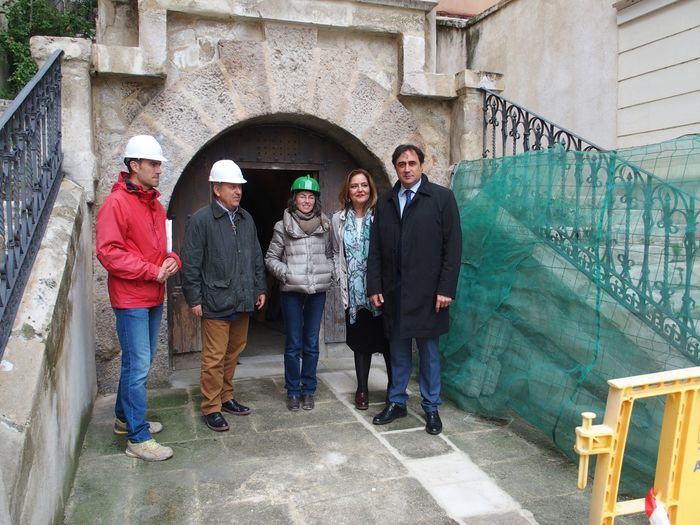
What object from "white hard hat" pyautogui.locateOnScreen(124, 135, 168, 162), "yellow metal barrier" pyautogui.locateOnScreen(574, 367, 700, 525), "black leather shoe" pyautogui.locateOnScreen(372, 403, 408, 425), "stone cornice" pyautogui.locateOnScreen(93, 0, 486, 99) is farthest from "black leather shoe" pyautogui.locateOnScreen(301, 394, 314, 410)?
"stone cornice" pyautogui.locateOnScreen(93, 0, 486, 99)

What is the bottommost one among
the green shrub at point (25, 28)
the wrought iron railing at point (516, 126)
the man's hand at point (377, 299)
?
the man's hand at point (377, 299)

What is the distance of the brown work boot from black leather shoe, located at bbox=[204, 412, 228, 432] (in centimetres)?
41

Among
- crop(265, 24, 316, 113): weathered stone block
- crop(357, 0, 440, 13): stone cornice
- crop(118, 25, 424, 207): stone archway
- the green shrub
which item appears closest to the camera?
crop(118, 25, 424, 207): stone archway

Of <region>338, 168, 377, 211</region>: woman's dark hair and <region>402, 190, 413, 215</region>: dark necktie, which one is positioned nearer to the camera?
<region>402, 190, 413, 215</region>: dark necktie

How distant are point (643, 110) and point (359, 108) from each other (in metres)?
3.62

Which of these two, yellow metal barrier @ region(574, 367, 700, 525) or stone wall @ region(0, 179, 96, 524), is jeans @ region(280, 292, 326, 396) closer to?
stone wall @ region(0, 179, 96, 524)

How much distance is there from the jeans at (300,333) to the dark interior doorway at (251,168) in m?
1.33

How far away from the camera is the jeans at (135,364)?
129 inches

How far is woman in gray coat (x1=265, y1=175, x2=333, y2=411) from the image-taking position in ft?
13.1

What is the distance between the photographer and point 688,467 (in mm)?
1832

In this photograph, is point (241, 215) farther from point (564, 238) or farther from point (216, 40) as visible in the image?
point (564, 238)

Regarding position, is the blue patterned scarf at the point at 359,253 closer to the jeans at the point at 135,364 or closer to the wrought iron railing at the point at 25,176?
the jeans at the point at 135,364

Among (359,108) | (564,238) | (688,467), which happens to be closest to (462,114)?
(359,108)

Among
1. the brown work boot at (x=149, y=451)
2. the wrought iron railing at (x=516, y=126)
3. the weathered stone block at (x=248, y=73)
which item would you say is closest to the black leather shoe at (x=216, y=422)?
the brown work boot at (x=149, y=451)
